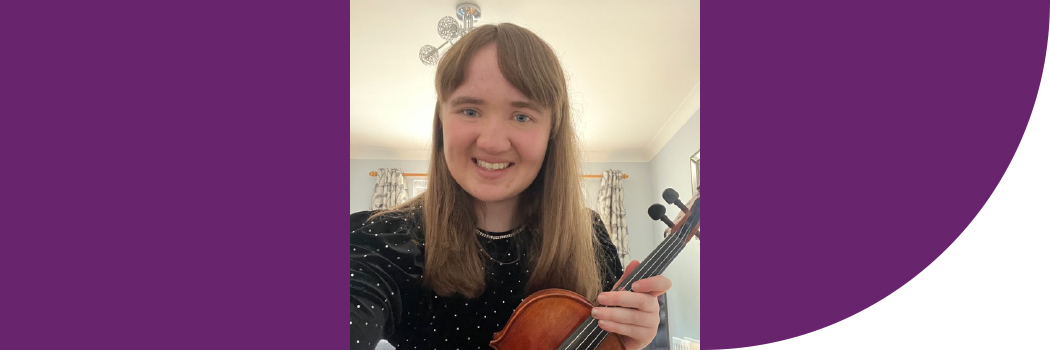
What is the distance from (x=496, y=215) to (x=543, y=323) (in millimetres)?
118

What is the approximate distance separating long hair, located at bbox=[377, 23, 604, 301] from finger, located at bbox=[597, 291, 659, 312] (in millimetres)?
16

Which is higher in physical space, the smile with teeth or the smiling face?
the smiling face

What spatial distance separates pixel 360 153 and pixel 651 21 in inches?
12.8

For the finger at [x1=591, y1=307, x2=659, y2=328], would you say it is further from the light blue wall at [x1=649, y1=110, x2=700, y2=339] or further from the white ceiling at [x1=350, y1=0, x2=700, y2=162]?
the white ceiling at [x1=350, y1=0, x2=700, y2=162]

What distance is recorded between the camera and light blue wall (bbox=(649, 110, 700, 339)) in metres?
0.54

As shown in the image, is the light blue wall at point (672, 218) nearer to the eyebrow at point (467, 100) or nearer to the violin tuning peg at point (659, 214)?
the violin tuning peg at point (659, 214)

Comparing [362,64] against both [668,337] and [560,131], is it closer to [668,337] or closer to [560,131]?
[560,131]

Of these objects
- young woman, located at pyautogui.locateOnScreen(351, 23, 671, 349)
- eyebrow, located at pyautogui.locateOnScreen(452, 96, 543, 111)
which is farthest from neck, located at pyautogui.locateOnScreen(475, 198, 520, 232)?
eyebrow, located at pyautogui.locateOnScreen(452, 96, 543, 111)

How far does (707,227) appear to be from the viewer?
55 cm

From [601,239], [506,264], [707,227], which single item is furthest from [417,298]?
[707,227]

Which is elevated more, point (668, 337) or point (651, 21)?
point (651, 21)

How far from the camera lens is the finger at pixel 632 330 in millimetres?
528

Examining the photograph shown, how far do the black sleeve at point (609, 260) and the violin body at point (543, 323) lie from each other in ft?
0.13

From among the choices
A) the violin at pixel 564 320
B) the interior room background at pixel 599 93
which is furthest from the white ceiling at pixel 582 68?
the violin at pixel 564 320
